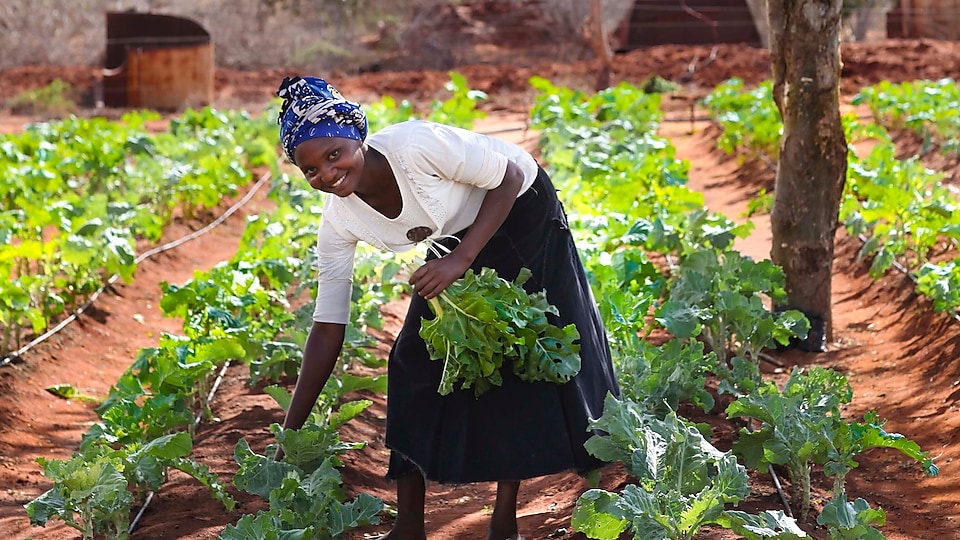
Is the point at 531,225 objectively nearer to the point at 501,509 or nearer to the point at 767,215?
the point at 501,509

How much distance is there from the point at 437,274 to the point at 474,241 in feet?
0.45

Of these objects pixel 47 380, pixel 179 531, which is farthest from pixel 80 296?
pixel 179 531

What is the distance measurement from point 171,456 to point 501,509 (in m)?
1.07

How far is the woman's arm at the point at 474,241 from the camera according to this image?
303 cm

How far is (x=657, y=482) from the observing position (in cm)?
307

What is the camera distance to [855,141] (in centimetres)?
1124

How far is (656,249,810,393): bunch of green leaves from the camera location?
4.64 metres

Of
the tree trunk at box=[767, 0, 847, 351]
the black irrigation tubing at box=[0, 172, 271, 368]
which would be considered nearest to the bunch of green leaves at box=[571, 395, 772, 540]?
the tree trunk at box=[767, 0, 847, 351]

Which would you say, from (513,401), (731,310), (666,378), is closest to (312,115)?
(513,401)

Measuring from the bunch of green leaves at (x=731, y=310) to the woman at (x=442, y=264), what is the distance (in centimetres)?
126

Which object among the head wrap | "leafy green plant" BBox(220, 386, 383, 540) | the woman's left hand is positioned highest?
the head wrap

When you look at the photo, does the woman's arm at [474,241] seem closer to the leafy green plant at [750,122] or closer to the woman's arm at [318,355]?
the woman's arm at [318,355]

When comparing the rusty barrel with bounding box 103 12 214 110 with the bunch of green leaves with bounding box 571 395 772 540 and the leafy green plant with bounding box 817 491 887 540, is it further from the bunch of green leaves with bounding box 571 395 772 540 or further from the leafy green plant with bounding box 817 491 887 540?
the leafy green plant with bounding box 817 491 887 540

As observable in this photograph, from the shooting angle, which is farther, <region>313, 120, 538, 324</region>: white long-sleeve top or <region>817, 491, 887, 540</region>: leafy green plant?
<region>313, 120, 538, 324</region>: white long-sleeve top
